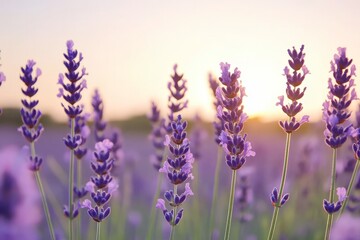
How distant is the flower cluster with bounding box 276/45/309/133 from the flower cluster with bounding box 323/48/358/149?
84 millimetres

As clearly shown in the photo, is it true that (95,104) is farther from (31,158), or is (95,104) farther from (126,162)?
(126,162)

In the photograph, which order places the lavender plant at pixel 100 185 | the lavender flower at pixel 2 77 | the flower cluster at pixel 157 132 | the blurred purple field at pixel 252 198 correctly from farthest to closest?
the blurred purple field at pixel 252 198, the flower cluster at pixel 157 132, the lavender flower at pixel 2 77, the lavender plant at pixel 100 185

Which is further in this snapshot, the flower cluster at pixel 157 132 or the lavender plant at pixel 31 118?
the flower cluster at pixel 157 132

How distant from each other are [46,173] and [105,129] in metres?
6.47

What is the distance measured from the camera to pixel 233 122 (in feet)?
5.99

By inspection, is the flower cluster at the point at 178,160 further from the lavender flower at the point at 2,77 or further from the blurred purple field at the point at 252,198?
the blurred purple field at the point at 252,198

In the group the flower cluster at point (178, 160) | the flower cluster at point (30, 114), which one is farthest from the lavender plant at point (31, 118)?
the flower cluster at point (178, 160)

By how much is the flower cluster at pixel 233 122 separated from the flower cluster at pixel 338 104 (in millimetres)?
296

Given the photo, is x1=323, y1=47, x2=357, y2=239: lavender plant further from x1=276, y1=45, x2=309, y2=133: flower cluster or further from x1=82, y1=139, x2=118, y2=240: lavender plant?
x1=82, y1=139, x2=118, y2=240: lavender plant

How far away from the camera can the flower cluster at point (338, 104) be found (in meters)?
1.94

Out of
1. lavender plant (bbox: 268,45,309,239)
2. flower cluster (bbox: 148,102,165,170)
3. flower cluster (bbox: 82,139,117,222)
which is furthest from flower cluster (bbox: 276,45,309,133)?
flower cluster (bbox: 148,102,165,170)

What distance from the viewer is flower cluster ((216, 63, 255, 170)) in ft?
5.98

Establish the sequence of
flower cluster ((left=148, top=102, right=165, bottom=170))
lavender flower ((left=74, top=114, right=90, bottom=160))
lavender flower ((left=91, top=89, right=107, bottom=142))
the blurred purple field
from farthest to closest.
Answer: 1. the blurred purple field
2. flower cluster ((left=148, top=102, right=165, bottom=170))
3. lavender flower ((left=91, top=89, right=107, bottom=142))
4. lavender flower ((left=74, top=114, right=90, bottom=160))

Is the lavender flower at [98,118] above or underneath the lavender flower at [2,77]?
underneath
